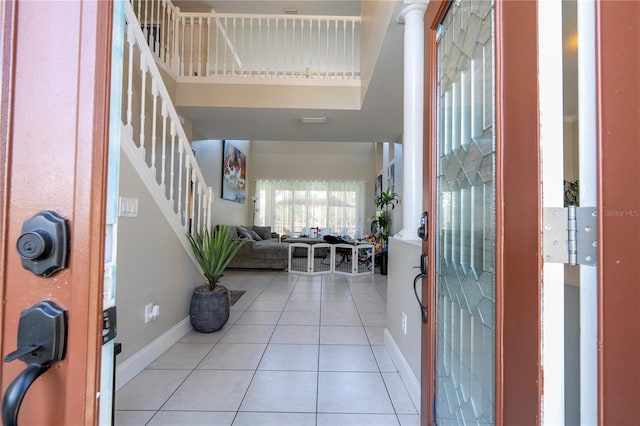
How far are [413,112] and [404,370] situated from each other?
1695 millimetres

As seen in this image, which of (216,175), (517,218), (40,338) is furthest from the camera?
(216,175)

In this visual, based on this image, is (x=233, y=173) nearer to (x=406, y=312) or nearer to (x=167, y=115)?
(x=167, y=115)

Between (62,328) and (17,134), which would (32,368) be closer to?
(62,328)

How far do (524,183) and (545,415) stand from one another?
0.46 metres

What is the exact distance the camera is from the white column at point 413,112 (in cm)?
189

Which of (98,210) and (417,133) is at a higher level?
(417,133)

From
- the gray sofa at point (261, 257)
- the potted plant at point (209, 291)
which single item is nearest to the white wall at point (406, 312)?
the potted plant at point (209, 291)

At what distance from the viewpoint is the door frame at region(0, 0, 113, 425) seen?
0.39 metres

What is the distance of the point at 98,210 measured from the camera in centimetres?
41

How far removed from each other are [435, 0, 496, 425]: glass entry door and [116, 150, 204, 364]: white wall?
1.78m

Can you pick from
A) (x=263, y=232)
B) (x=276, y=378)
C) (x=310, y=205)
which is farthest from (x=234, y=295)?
(x=310, y=205)

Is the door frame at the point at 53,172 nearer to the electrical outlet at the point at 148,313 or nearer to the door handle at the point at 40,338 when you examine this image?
the door handle at the point at 40,338

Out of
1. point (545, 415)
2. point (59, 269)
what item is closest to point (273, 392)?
point (545, 415)

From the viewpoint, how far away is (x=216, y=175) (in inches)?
250
